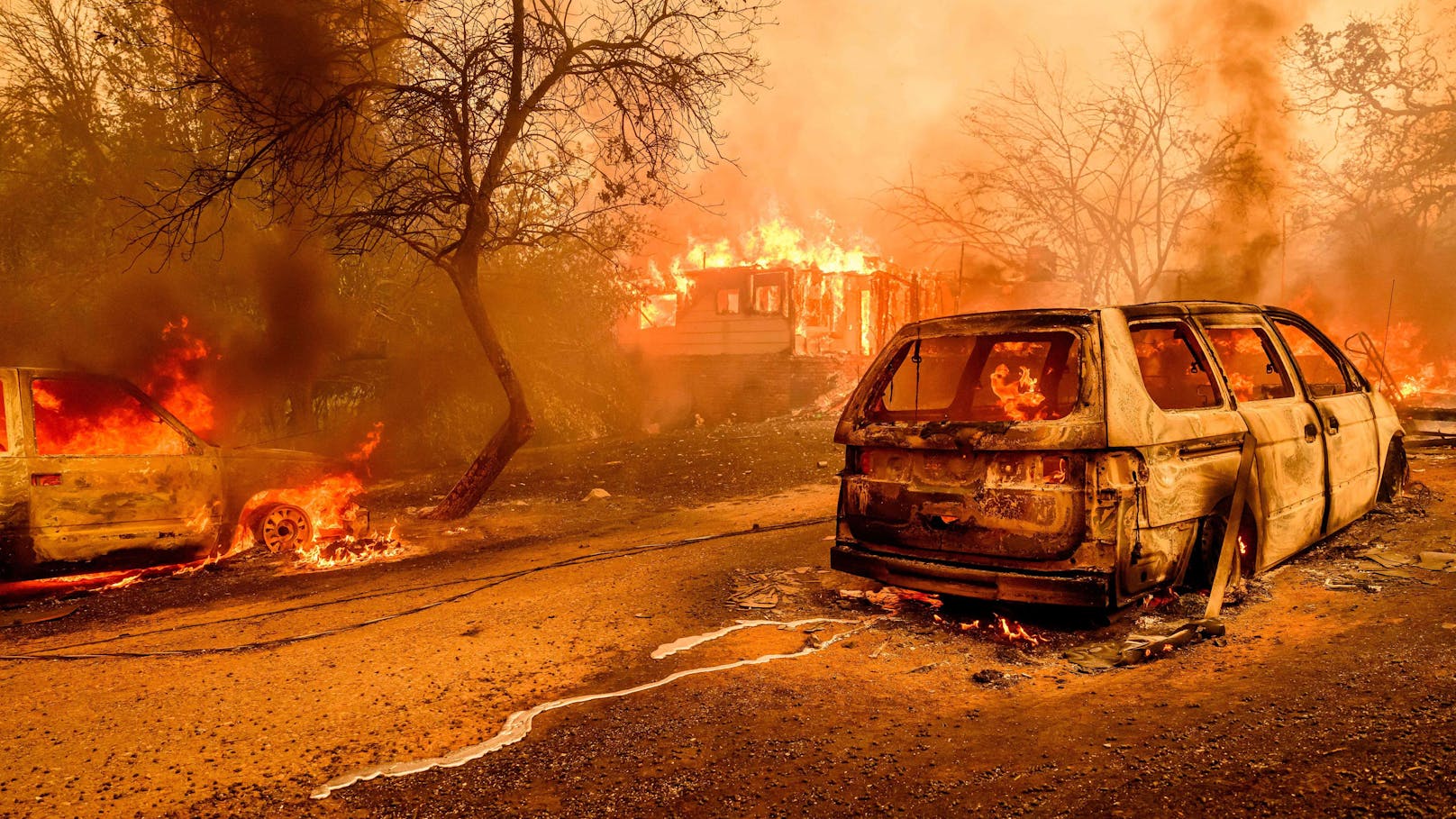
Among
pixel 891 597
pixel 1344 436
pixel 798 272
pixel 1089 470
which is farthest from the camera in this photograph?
pixel 798 272

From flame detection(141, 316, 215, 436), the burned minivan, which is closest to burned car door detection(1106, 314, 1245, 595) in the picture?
the burned minivan

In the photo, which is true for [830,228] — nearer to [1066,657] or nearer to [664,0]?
[664,0]

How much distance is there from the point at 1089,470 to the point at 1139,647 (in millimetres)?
917

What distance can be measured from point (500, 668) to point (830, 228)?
33.1 m

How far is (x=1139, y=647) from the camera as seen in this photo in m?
3.94

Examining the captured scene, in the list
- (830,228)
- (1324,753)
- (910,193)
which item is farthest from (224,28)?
(830,228)

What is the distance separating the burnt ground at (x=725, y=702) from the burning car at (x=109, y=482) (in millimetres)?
443

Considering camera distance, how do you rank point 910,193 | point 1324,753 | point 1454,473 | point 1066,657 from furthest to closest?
1. point 910,193
2. point 1454,473
3. point 1066,657
4. point 1324,753

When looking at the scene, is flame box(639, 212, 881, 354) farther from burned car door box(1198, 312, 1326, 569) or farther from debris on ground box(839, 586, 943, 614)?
burned car door box(1198, 312, 1326, 569)

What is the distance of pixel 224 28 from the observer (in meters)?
9.21

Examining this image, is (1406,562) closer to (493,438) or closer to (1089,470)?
(1089,470)

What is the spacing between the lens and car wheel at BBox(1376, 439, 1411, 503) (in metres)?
6.46

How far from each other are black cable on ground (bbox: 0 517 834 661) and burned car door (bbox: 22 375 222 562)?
4.29ft

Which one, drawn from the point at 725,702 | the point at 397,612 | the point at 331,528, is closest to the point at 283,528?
the point at 331,528
